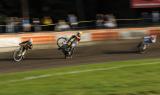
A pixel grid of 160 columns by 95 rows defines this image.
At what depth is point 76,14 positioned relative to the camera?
128 feet

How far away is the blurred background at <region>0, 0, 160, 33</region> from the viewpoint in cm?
3300

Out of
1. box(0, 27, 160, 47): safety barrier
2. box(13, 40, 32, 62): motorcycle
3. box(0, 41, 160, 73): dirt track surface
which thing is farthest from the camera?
box(0, 27, 160, 47): safety barrier

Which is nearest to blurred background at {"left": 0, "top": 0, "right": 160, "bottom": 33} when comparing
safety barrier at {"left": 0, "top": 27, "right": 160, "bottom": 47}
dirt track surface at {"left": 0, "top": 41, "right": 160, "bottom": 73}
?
safety barrier at {"left": 0, "top": 27, "right": 160, "bottom": 47}

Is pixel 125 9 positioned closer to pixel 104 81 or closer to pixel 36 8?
pixel 36 8

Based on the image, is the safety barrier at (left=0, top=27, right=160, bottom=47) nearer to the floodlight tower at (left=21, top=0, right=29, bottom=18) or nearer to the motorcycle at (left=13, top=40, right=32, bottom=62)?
the motorcycle at (left=13, top=40, right=32, bottom=62)

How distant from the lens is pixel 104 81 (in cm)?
1218

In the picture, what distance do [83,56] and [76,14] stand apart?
13.1 m

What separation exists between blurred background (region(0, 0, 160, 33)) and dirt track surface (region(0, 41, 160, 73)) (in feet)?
10.0

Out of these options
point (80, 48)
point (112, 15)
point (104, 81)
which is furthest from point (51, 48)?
point (104, 81)

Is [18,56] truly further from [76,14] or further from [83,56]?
[76,14]

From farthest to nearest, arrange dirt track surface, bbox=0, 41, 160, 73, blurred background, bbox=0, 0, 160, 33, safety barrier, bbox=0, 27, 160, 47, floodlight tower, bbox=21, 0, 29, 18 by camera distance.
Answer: floodlight tower, bbox=21, 0, 29, 18
blurred background, bbox=0, 0, 160, 33
safety barrier, bbox=0, 27, 160, 47
dirt track surface, bbox=0, 41, 160, 73

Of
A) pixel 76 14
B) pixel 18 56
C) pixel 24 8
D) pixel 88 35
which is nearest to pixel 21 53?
pixel 18 56

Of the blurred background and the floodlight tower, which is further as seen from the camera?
the floodlight tower

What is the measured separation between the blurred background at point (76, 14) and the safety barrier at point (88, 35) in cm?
93
